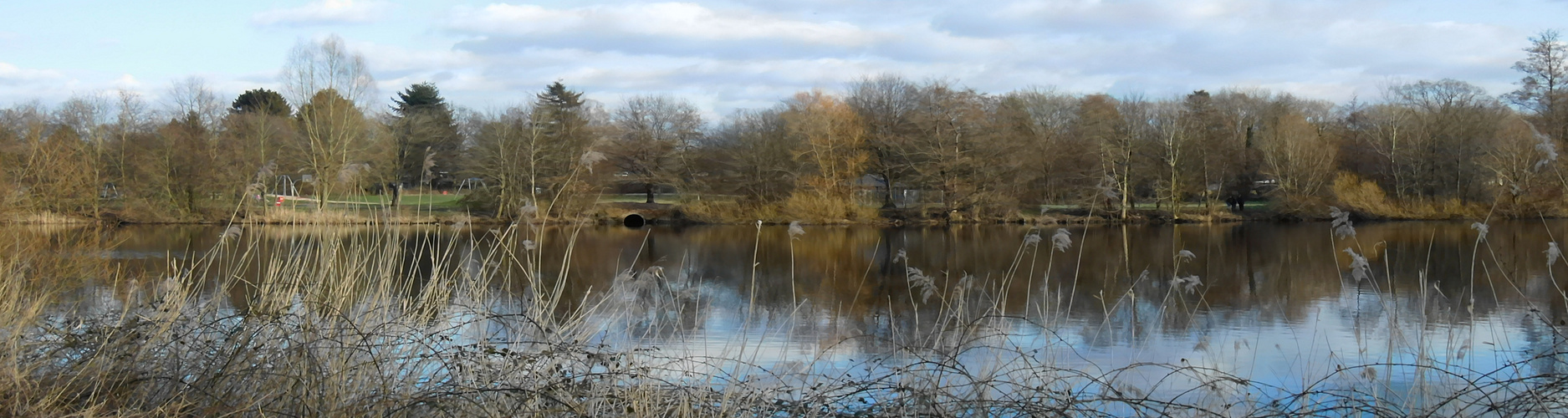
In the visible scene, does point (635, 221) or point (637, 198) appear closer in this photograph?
point (635, 221)

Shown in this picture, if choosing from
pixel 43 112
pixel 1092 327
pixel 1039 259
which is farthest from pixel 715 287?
pixel 43 112

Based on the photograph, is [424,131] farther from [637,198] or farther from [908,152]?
[908,152]

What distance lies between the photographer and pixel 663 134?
46781 millimetres

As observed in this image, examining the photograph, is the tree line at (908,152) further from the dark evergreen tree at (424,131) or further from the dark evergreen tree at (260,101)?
the dark evergreen tree at (260,101)

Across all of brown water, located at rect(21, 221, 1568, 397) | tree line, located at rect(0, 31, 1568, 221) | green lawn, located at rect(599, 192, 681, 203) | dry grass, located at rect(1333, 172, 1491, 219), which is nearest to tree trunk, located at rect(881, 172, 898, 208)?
tree line, located at rect(0, 31, 1568, 221)

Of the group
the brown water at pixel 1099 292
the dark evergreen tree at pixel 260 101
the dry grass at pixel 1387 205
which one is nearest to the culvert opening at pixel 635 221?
the brown water at pixel 1099 292

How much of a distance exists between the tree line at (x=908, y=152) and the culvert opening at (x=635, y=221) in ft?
4.89

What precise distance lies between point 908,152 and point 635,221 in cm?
1065

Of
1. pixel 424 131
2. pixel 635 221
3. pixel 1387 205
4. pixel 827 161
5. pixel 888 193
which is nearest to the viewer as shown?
pixel 1387 205

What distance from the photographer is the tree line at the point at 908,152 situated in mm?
35969

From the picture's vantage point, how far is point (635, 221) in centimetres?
4131

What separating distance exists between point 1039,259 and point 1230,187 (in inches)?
Result: 987

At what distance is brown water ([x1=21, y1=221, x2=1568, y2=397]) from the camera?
681 cm

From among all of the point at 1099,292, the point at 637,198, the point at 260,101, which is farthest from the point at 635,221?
the point at 1099,292
